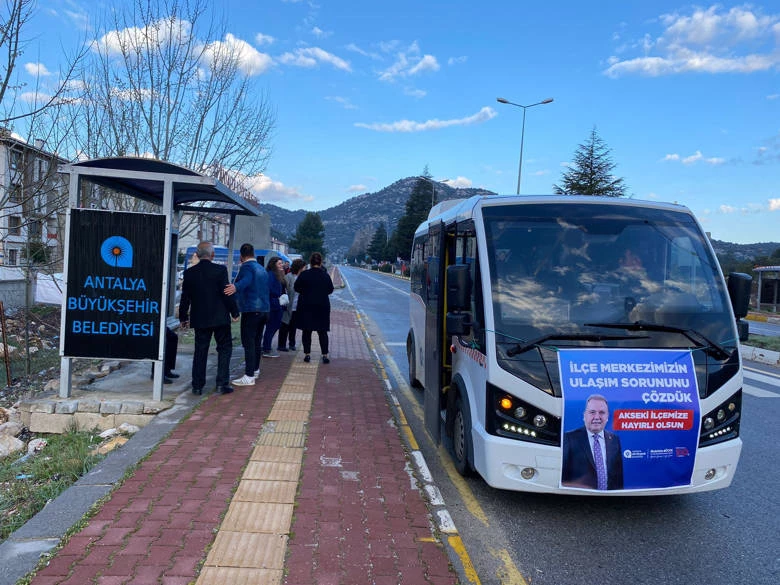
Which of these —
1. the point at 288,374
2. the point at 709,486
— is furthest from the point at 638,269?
the point at 288,374

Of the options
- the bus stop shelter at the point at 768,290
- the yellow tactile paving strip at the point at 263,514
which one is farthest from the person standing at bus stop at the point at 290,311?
the bus stop shelter at the point at 768,290

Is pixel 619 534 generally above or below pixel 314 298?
below

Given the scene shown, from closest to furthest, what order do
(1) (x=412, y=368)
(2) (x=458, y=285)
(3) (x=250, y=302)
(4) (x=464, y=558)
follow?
Answer: (4) (x=464, y=558) < (2) (x=458, y=285) < (3) (x=250, y=302) < (1) (x=412, y=368)

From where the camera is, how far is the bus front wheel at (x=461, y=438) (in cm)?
479

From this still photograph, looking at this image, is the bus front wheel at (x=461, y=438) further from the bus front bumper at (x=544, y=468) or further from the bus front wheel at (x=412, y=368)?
the bus front wheel at (x=412, y=368)

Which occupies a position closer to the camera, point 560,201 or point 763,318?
point 560,201

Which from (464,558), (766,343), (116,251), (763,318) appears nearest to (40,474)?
(116,251)

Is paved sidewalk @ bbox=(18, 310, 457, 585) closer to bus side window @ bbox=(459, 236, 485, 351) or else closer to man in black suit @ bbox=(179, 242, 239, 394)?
man in black suit @ bbox=(179, 242, 239, 394)

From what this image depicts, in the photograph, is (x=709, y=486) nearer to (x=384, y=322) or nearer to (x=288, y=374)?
(x=288, y=374)

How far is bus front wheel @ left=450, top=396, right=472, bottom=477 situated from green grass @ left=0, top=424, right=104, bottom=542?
324 cm

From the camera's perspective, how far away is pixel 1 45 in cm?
737

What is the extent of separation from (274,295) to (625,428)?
7.31 metres

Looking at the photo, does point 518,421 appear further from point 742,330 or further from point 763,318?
point 763,318

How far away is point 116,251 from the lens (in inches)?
256
